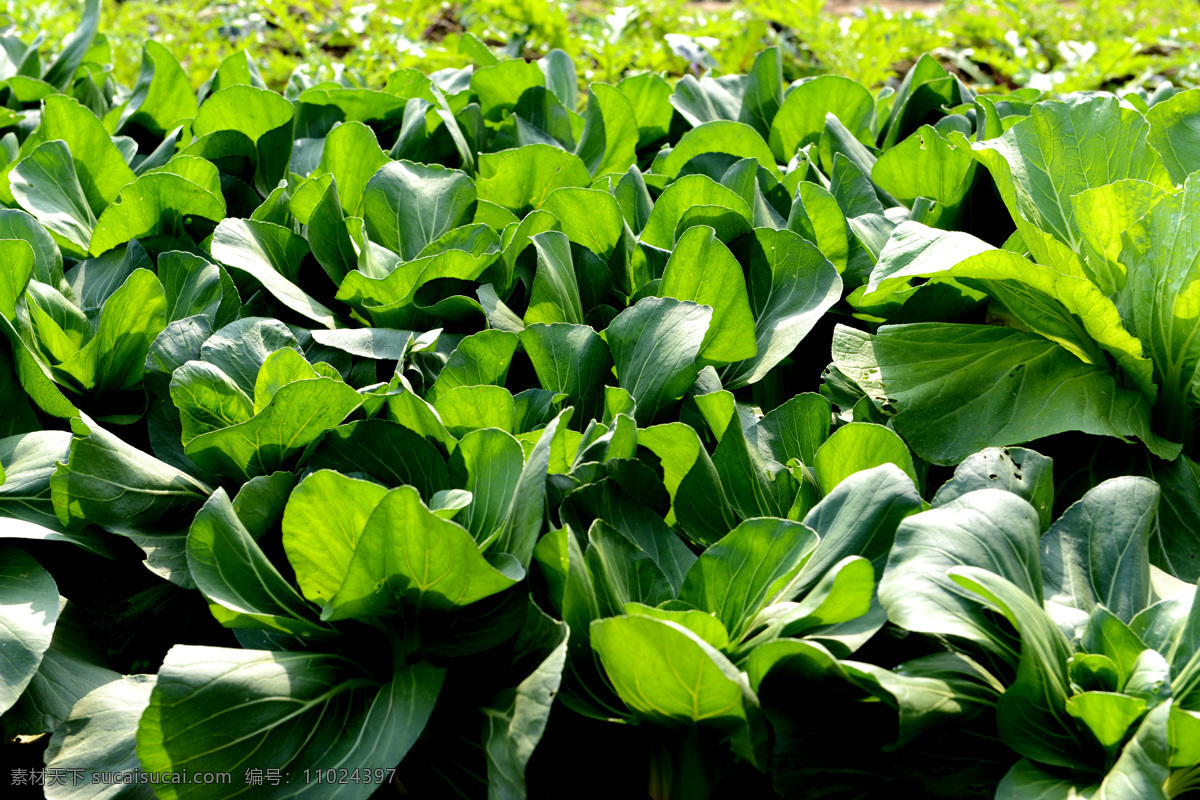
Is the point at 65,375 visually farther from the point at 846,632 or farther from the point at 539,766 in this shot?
the point at 846,632

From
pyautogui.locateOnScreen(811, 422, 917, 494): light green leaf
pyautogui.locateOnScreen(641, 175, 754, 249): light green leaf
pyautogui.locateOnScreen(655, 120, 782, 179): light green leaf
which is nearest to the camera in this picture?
pyautogui.locateOnScreen(811, 422, 917, 494): light green leaf

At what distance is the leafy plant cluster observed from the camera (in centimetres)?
114

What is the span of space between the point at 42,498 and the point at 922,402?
1.42 m

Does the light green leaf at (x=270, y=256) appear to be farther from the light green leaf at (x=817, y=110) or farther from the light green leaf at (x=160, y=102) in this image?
the light green leaf at (x=817, y=110)

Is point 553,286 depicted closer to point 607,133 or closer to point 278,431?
point 278,431

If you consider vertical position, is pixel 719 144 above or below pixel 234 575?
above

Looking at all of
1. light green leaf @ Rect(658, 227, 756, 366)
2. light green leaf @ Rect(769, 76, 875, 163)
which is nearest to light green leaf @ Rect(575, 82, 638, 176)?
light green leaf @ Rect(769, 76, 875, 163)

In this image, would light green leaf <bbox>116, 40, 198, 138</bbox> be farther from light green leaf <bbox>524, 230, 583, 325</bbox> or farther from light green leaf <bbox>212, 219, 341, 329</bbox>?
light green leaf <bbox>524, 230, 583, 325</bbox>

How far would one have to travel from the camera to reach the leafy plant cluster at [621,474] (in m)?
1.14

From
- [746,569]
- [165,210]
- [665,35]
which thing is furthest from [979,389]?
[665,35]

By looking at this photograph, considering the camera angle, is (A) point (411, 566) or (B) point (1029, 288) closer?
(A) point (411, 566)

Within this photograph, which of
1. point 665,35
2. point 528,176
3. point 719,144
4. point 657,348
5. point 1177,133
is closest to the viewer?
point 657,348

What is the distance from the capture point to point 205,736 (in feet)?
3.80

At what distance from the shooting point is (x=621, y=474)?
1.32 metres
